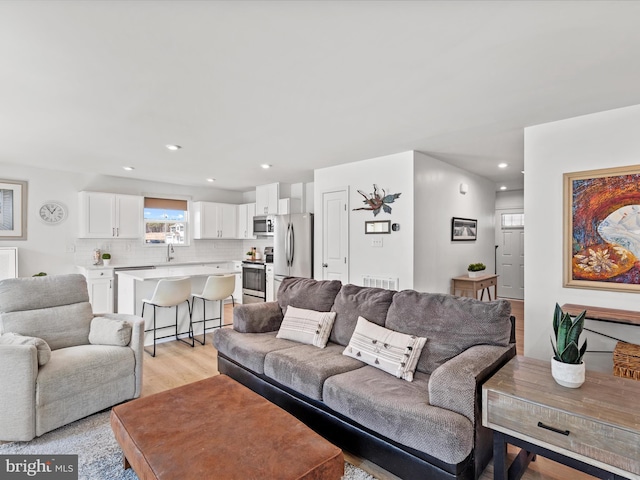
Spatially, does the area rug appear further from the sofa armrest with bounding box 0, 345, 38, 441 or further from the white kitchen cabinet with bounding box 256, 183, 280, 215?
the white kitchen cabinet with bounding box 256, 183, 280, 215

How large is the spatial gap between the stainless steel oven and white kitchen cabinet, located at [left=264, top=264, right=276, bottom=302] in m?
0.05

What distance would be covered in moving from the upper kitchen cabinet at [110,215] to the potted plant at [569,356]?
647 centimetres

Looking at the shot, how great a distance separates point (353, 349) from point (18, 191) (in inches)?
228

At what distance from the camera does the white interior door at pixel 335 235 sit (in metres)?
5.16

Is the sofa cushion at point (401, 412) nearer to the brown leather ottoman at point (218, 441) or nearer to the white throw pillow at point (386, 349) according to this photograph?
the white throw pillow at point (386, 349)

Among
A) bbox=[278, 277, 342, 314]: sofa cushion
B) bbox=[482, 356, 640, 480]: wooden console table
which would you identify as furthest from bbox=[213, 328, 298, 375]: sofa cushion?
bbox=[482, 356, 640, 480]: wooden console table

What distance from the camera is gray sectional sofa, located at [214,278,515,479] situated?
5.65 feet

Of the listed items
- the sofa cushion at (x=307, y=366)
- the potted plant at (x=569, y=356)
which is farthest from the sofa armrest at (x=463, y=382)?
the sofa cushion at (x=307, y=366)

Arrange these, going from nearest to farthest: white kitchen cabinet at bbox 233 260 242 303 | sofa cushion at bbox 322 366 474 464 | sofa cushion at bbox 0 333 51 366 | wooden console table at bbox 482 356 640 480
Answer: wooden console table at bbox 482 356 640 480 < sofa cushion at bbox 322 366 474 464 < sofa cushion at bbox 0 333 51 366 < white kitchen cabinet at bbox 233 260 242 303

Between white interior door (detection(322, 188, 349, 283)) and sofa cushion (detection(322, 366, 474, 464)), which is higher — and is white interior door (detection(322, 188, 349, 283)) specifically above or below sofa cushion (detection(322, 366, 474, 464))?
above

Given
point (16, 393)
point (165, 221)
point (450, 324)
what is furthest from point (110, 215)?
point (450, 324)

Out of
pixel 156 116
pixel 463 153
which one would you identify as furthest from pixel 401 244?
pixel 156 116

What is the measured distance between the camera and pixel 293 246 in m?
5.99

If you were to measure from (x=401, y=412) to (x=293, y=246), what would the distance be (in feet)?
14.3
